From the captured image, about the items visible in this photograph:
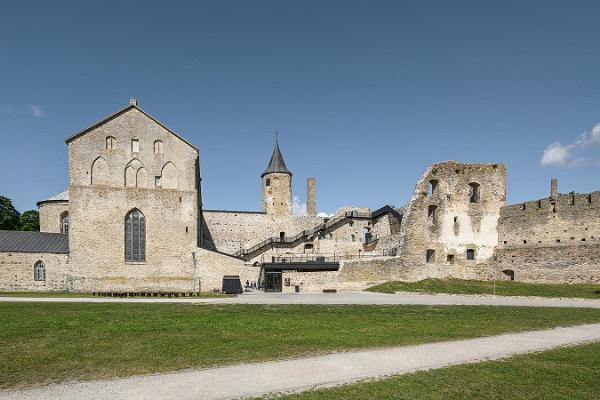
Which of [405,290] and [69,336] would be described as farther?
[405,290]

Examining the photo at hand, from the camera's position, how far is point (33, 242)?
2870cm

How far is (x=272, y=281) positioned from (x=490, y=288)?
15.0 meters

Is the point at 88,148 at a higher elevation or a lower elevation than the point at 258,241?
higher

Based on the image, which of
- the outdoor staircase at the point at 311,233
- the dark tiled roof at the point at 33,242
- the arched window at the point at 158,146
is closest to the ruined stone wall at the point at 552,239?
the outdoor staircase at the point at 311,233

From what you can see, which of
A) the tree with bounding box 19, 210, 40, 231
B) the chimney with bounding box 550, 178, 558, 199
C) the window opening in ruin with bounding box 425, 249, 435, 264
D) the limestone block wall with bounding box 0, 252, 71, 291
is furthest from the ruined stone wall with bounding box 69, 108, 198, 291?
the chimney with bounding box 550, 178, 558, 199

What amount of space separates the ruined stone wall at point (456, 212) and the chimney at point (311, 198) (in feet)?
53.5

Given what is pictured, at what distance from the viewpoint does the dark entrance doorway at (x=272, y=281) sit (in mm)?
30953

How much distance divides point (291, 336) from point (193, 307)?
26.3 feet

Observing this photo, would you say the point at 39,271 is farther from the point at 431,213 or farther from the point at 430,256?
the point at 431,213

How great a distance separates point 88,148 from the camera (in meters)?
29.5

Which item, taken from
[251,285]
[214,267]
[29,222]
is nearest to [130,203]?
[214,267]

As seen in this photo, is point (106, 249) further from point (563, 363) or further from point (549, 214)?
point (549, 214)

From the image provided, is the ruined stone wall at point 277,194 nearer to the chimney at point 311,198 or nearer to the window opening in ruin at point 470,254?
the chimney at point 311,198

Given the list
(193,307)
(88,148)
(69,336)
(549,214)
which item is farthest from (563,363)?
(88,148)
